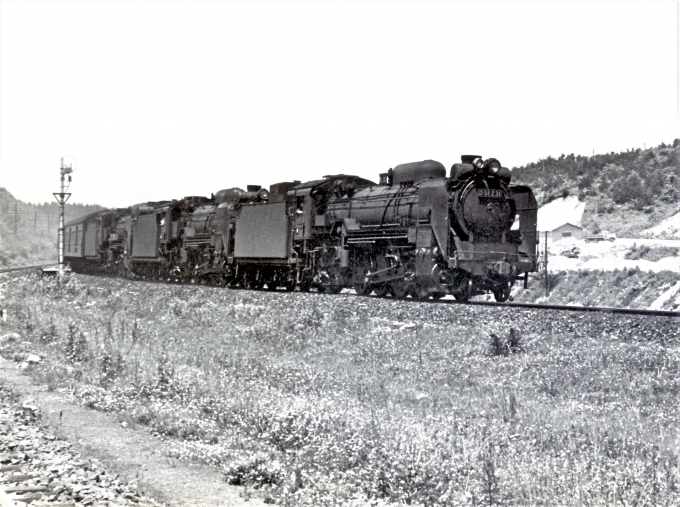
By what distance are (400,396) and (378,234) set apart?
8103 mm

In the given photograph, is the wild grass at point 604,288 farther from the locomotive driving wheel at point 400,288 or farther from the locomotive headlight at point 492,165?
the locomotive driving wheel at point 400,288

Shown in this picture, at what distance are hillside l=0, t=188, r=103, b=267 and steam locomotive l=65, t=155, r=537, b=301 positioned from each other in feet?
135

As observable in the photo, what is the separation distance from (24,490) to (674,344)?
412 inches

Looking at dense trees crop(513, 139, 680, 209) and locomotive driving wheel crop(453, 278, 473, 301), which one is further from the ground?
dense trees crop(513, 139, 680, 209)

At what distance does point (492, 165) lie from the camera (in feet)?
58.9

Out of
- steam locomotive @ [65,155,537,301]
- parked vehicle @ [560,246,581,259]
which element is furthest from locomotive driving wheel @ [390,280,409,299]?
parked vehicle @ [560,246,581,259]

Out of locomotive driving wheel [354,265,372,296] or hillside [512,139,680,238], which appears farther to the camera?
hillside [512,139,680,238]

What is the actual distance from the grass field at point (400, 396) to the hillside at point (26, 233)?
52.6m

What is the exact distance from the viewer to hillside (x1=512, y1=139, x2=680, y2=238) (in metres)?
47.5

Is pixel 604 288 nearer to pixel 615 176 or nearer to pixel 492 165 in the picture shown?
pixel 492 165

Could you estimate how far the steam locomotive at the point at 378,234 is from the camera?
17.4 m

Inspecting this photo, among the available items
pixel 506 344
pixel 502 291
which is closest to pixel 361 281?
pixel 502 291

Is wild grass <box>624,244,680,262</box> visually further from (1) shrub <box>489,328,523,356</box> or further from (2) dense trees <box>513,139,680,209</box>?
(1) shrub <box>489,328,523,356</box>

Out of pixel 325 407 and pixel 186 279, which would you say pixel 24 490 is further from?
pixel 186 279
